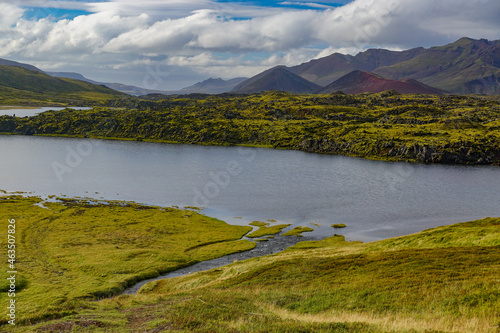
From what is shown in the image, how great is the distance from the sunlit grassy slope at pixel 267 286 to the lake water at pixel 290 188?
2700cm

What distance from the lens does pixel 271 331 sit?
84.7ft

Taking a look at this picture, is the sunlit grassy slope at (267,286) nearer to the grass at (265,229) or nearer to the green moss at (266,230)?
the green moss at (266,230)

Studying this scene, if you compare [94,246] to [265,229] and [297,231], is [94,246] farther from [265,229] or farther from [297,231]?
[297,231]

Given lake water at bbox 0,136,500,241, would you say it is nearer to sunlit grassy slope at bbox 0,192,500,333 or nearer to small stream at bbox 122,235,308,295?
small stream at bbox 122,235,308,295

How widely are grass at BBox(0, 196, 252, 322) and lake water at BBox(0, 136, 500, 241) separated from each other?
14750 mm

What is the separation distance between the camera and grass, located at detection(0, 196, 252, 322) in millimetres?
52469

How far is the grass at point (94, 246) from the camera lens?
52469mm

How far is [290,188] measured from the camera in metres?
140

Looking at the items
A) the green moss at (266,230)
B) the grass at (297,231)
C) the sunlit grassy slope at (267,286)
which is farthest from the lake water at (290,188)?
the sunlit grassy slope at (267,286)

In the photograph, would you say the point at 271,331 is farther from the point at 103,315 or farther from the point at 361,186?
the point at 361,186

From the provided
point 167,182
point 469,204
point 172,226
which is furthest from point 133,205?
point 469,204

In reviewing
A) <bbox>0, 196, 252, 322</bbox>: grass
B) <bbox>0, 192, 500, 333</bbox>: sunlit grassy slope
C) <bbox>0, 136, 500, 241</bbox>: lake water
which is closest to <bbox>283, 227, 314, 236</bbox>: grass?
<bbox>0, 136, 500, 241</bbox>: lake water

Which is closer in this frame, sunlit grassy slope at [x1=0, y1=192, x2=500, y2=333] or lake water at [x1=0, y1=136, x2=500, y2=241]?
sunlit grassy slope at [x1=0, y1=192, x2=500, y2=333]

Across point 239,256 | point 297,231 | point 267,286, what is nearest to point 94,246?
point 239,256
